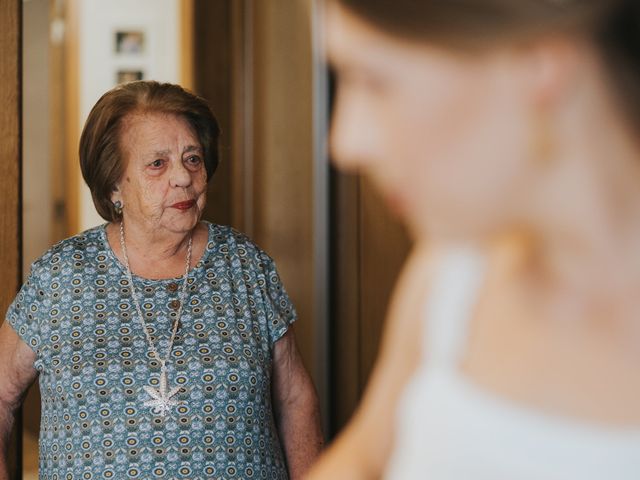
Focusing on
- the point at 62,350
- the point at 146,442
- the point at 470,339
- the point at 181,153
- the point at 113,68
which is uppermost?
the point at 113,68

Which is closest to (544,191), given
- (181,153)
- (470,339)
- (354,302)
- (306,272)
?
(470,339)

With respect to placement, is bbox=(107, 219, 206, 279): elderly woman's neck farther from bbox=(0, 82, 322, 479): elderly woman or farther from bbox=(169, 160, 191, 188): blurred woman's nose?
bbox=(169, 160, 191, 188): blurred woman's nose

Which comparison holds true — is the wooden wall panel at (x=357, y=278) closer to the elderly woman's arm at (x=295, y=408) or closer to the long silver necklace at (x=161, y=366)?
the elderly woman's arm at (x=295, y=408)

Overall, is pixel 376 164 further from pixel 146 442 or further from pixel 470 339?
pixel 146 442

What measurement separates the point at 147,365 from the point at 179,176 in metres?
0.49

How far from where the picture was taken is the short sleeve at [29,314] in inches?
89.9

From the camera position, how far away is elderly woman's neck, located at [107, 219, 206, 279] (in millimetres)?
2379

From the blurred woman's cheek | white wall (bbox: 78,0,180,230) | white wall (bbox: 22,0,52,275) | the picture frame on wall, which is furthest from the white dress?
the picture frame on wall

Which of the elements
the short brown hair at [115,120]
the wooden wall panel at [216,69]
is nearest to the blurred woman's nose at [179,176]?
the short brown hair at [115,120]

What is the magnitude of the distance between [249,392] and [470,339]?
5.05 ft

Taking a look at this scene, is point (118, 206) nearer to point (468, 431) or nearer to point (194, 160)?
point (194, 160)

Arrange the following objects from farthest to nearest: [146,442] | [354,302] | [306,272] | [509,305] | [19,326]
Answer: [306,272], [354,302], [19,326], [146,442], [509,305]

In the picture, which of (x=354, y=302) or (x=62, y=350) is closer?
(x=62, y=350)

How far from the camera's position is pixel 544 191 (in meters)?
0.65
